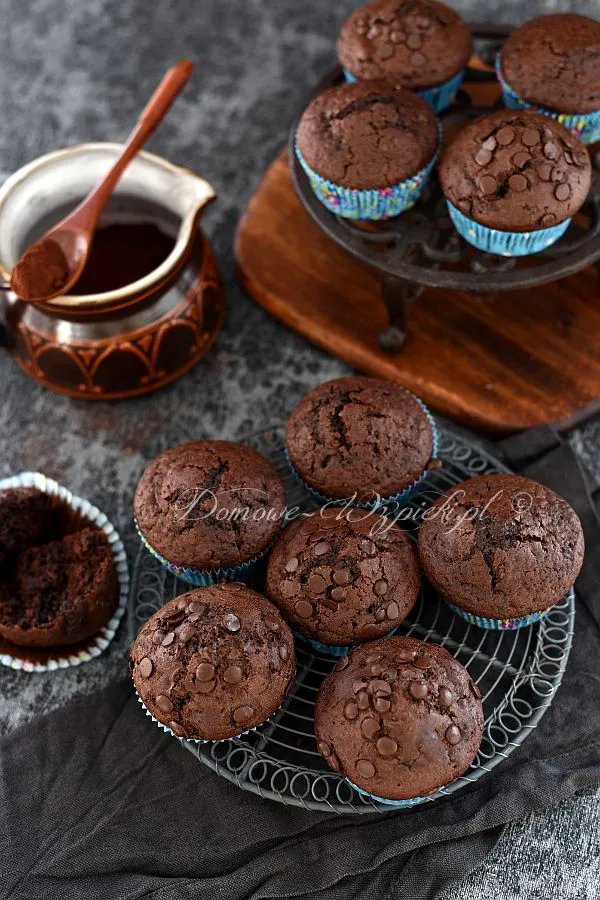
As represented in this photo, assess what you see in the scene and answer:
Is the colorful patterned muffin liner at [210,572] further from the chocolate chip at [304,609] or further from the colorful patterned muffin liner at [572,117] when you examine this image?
the colorful patterned muffin liner at [572,117]

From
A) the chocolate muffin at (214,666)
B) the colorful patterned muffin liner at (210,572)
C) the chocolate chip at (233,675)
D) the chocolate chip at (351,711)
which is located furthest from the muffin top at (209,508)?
the chocolate chip at (351,711)

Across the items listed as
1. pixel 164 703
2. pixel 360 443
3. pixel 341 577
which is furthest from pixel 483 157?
pixel 164 703

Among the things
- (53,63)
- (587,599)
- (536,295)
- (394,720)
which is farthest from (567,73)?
(53,63)

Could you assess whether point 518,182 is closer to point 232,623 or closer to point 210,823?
point 232,623

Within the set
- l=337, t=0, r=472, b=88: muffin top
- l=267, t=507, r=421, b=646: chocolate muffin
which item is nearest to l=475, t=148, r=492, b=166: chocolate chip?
l=337, t=0, r=472, b=88: muffin top

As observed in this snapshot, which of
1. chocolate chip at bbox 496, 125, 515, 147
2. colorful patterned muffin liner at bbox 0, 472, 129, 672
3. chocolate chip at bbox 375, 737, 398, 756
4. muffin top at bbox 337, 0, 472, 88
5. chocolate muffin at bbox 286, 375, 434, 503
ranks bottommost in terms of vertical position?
colorful patterned muffin liner at bbox 0, 472, 129, 672

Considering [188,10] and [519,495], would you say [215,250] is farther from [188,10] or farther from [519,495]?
[519,495]

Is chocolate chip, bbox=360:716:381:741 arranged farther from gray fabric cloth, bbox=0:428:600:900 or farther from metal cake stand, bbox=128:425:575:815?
gray fabric cloth, bbox=0:428:600:900
